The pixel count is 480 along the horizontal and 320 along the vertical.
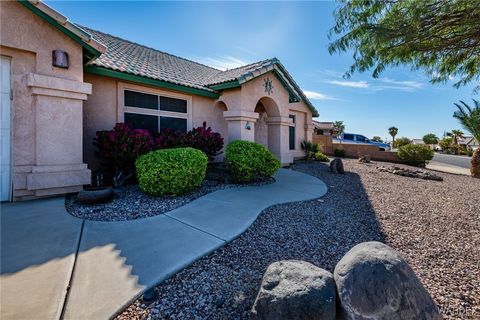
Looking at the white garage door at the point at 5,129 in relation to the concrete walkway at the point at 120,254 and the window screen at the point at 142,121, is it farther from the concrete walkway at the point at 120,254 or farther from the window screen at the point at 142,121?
the window screen at the point at 142,121

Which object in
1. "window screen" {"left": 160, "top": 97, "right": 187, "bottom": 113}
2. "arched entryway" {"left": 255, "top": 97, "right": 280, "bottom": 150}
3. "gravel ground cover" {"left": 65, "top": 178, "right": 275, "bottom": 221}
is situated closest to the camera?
"gravel ground cover" {"left": 65, "top": 178, "right": 275, "bottom": 221}

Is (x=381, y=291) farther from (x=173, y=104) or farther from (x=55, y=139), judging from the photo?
(x=173, y=104)

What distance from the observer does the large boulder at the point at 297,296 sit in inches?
84.0

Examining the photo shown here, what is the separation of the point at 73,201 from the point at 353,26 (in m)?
8.30

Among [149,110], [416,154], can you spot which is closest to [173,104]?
[149,110]

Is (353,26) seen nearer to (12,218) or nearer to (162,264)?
(162,264)

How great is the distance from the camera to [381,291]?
214 cm

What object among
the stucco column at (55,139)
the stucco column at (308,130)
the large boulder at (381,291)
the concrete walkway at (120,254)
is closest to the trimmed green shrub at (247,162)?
the concrete walkway at (120,254)

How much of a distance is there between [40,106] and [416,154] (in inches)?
790

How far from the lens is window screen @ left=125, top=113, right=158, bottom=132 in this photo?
8.21 meters

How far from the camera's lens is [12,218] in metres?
4.52

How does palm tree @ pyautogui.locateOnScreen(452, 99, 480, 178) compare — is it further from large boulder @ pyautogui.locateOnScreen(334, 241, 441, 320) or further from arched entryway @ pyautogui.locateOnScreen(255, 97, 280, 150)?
large boulder @ pyautogui.locateOnScreen(334, 241, 441, 320)

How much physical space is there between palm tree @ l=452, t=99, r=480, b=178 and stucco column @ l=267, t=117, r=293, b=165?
10.6 m

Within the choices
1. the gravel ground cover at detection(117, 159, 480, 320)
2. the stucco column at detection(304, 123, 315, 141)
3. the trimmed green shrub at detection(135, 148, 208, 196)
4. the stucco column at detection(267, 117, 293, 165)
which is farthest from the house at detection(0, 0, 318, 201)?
the stucco column at detection(304, 123, 315, 141)
